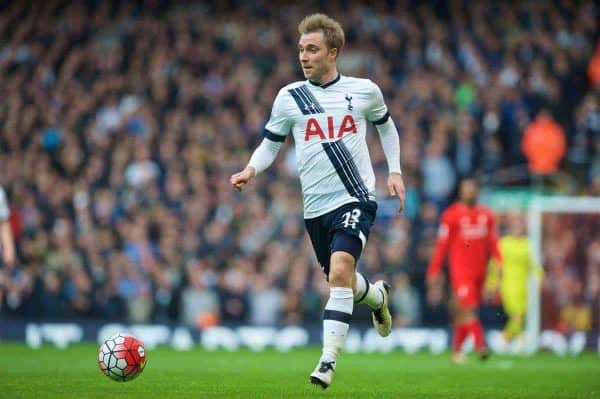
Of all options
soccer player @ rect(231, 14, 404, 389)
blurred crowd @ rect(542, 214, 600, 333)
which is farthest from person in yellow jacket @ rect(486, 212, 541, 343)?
soccer player @ rect(231, 14, 404, 389)

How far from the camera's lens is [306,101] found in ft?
30.8

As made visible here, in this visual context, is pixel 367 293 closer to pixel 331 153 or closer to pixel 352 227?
pixel 352 227

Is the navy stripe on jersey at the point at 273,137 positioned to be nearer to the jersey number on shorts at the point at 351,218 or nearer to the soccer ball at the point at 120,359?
the jersey number on shorts at the point at 351,218

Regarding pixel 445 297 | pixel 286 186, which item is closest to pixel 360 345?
pixel 445 297

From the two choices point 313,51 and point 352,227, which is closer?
point 352,227

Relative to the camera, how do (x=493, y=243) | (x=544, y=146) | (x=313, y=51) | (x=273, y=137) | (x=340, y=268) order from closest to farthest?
1. (x=340, y=268)
2. (x=313, y=51)
3. (x=273, y=137)
4. (x=493, y=243)
5. (x=544, y=146)

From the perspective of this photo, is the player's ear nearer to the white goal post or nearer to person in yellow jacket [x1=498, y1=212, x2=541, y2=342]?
person in yellow jacket [x1=498, y1=212, x2=541, y2=342]

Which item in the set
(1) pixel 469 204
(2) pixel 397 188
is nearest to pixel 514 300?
(1) pixel 469 204

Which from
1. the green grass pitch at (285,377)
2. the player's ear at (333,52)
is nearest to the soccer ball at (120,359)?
the green grass pitch at (285,377)

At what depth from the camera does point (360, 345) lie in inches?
793

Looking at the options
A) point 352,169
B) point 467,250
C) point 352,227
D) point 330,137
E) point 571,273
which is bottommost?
point 571,273

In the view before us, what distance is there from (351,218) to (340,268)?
41 cm

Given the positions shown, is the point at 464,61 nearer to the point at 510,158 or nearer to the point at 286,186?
the point at 510,158

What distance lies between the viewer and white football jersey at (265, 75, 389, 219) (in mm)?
9312
